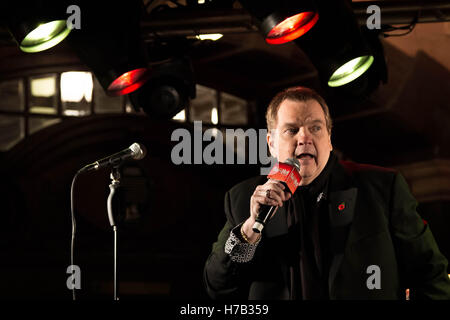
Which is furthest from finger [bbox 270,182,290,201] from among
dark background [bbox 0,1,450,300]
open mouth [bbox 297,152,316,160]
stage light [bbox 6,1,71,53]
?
dark background [bbox 0,1,450,300]

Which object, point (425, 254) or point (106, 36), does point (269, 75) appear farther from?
point (425, 254)

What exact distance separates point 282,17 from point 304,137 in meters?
0.66

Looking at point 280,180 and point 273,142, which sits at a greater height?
point 273,142

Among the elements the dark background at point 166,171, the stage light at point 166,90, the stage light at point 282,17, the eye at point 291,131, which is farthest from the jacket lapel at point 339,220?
the dark background at point 166,171

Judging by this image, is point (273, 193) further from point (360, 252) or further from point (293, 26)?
point (293, 26)

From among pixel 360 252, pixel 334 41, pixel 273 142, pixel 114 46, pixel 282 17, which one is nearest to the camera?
pixel 360 252

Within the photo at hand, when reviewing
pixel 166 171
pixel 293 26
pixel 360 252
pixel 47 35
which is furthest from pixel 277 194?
pixel 166 171

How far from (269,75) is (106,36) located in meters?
4.31

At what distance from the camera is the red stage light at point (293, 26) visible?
102 inches

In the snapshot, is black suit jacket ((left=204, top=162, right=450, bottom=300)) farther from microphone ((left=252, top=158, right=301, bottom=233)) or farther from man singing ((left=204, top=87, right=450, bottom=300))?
microphone ((left=252, top=158, right=301, bottom=233))

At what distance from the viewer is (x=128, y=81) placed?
129 inches

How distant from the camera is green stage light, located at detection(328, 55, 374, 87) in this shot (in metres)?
3.10

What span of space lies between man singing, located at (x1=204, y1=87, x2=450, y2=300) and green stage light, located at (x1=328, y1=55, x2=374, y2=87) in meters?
0.97

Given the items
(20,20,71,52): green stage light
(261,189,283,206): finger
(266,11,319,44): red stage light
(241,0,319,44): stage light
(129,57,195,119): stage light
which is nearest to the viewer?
(261,189,283,206): finger
